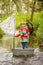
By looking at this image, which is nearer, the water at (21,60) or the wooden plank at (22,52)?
the water at (21,60)

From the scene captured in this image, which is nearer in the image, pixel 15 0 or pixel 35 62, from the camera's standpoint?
pixel 35 62

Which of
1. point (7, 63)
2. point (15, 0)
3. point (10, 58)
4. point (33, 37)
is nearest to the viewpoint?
point (7, 63)

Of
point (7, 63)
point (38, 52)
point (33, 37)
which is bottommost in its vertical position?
point (33, 37)

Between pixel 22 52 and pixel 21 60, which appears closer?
pixel 21 60

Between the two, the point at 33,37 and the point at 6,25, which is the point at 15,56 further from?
the point at 33,37

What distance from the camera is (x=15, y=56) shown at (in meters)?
9.52

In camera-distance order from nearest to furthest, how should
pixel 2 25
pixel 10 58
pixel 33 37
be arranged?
1. pixel 10 58
2. pixel 2 25
3. pixel 33 37

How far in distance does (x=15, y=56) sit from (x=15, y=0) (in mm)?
6027

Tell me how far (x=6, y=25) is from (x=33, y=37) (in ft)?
14.3

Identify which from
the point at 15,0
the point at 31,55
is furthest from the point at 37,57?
the point at 15,0

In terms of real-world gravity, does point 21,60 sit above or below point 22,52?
above

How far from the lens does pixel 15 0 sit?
14.9 meters

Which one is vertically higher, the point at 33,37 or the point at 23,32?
the point at 23,32

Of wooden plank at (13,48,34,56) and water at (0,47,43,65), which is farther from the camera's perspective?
wooden plank at (13,48,34,56)
